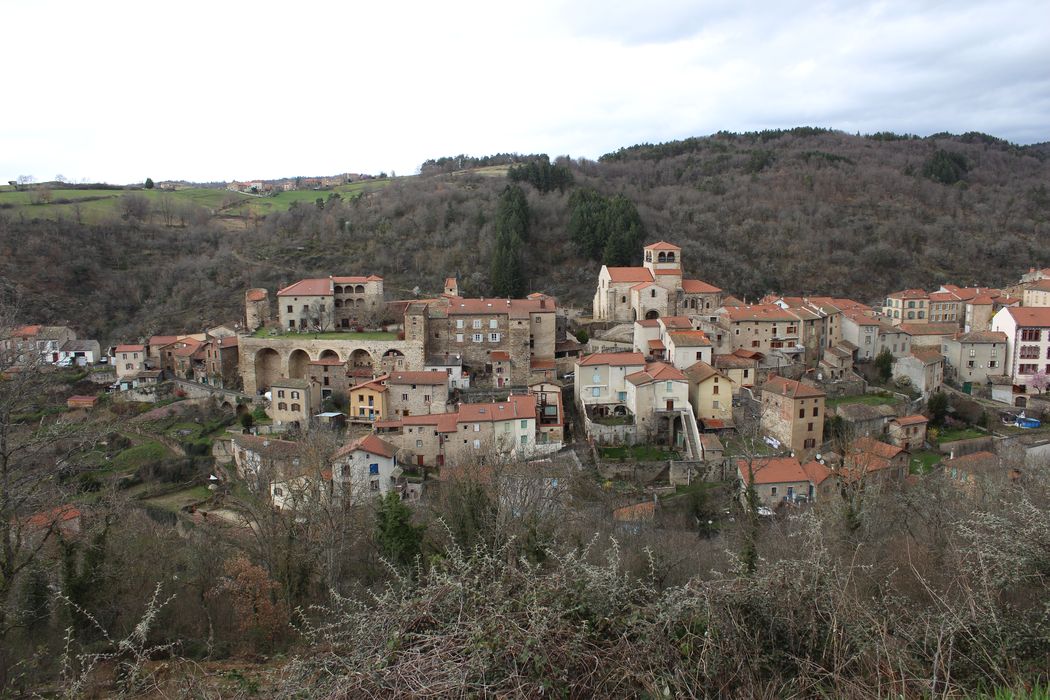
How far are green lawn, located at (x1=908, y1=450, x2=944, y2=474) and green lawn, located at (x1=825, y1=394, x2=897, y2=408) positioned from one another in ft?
8.52

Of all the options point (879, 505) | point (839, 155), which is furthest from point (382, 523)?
point (839, 155)

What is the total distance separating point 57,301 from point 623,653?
53.4m

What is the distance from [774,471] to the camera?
22.2m

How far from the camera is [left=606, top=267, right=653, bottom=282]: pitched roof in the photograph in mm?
36688

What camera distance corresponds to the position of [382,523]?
42.6ft

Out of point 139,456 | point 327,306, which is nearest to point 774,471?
point 327,306

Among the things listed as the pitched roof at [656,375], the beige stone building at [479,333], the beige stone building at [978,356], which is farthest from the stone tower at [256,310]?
the beige stone building at [978,356]

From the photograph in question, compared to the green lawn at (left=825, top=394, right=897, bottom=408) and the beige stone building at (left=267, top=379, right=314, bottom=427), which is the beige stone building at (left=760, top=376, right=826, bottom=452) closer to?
the green lawn at (left=825, top=394, right=897, bottom=408)

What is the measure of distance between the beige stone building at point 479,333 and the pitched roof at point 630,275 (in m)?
6.55

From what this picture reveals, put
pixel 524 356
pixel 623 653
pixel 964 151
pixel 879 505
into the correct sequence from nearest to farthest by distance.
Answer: pixel 623 653, pixel 879 505, pixel 524 356, pixel 964 151

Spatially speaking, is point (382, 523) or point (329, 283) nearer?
point (382, 523)

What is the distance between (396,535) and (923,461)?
830 inches

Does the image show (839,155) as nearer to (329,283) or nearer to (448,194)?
(448,194)

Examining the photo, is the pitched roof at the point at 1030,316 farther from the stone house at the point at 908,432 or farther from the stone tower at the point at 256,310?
the stone tower at the point at 256,310
